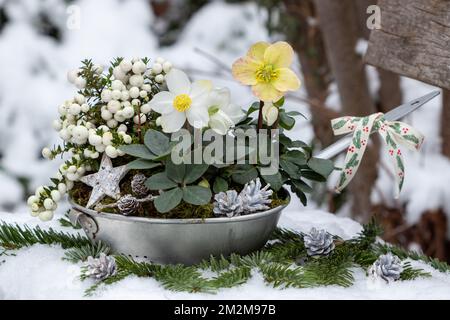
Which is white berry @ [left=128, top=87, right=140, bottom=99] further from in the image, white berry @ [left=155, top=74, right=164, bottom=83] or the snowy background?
the snowy background

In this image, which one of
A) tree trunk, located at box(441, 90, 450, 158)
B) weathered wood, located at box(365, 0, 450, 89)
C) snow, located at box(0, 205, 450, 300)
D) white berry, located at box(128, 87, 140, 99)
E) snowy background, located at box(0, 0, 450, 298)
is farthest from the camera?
snowy background, located at box(0, 0, 450, 298)

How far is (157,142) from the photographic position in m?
0.75

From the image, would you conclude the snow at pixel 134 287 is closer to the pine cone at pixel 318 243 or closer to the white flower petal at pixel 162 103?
the pine cone at pixel 318 243

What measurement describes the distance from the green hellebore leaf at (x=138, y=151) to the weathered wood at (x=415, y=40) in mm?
428

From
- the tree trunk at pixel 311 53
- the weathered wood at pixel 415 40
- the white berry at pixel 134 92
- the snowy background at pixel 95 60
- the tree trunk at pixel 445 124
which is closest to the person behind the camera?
the white berry at pixel 134 92

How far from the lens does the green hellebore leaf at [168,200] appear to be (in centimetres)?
71

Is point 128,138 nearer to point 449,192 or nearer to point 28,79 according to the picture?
point 449,192

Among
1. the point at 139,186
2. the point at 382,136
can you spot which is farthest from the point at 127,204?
the point at 382,136

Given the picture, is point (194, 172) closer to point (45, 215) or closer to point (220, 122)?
point (220, 122)

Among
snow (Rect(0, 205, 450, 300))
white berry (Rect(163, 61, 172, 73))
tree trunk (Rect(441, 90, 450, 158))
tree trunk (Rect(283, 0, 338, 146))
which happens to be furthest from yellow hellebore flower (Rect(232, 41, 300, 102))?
tree trunk (Rect(283, 0, 338, 146))

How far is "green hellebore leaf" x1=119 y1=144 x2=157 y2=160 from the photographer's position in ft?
2.42

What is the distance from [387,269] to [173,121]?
0.30 metres

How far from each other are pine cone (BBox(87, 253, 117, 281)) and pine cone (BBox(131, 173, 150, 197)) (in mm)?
84

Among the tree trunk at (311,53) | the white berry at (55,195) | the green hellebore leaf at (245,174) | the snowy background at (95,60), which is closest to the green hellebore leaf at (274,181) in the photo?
the green hellebore leaf at (245,174)
